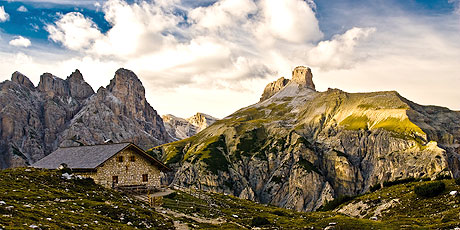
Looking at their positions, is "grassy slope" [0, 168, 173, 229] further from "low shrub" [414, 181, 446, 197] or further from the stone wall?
"low shrub" [414, 181, 446, 197]

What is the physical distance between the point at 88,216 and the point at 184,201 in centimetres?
2593

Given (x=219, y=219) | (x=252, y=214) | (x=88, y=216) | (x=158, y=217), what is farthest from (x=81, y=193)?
(x=252, y=214)

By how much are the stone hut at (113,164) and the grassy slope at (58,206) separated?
11738 mm

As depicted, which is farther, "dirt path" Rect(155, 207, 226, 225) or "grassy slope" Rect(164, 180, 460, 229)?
"dirt path" Rect(155, 207, 226, 225)

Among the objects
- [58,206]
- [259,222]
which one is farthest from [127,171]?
[58,206]

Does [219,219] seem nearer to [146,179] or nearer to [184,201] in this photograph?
[184,201]

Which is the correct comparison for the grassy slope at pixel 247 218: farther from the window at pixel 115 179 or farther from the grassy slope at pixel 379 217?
the window at pixel 115 179

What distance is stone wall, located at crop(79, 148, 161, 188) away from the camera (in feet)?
172

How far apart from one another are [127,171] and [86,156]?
25.3ft

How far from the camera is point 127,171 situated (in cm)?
5569

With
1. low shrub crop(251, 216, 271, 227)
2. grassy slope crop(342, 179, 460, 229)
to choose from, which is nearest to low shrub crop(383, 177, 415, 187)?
grassy slope crop(342, 179, 460, 229)

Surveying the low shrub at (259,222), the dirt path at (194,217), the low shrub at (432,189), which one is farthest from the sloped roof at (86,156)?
the low shrub at (432,189)

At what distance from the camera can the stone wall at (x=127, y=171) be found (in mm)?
52531

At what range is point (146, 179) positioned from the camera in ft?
191
